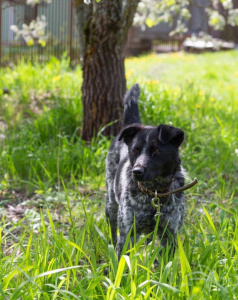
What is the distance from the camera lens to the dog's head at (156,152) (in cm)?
327

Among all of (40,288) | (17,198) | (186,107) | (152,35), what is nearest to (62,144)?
(17,198)

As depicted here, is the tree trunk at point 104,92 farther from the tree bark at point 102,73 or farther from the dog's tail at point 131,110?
the dog's tail at point 131,110

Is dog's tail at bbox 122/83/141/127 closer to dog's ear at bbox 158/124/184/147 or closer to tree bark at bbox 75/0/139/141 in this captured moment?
dog's ear at bbox 158/124/184/147

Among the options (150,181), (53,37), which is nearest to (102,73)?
(150,181)

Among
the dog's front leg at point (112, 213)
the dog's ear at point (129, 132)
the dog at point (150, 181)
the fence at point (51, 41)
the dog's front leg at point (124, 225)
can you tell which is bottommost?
the dog's front leg at point (112, 213)

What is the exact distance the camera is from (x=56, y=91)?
7582 millimetres

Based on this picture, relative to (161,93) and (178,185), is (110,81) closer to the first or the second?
(161,93)

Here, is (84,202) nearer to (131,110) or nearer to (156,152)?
(131,110)

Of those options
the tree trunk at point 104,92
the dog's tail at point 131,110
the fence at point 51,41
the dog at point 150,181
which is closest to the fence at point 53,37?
the fence at point 51,41

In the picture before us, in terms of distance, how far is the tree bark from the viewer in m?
5.85

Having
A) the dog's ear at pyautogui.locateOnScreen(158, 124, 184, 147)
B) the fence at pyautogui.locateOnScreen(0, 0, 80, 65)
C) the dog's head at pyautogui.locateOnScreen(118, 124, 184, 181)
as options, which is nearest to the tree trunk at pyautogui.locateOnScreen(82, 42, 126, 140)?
the dog's head at pyautogui.locateOnScreen(118, 124, 184, 181)

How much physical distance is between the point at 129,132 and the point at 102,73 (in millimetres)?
2536

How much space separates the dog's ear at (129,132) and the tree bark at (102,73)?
2101mm

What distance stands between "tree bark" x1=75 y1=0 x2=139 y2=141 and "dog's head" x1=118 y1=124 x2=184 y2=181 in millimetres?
2349
